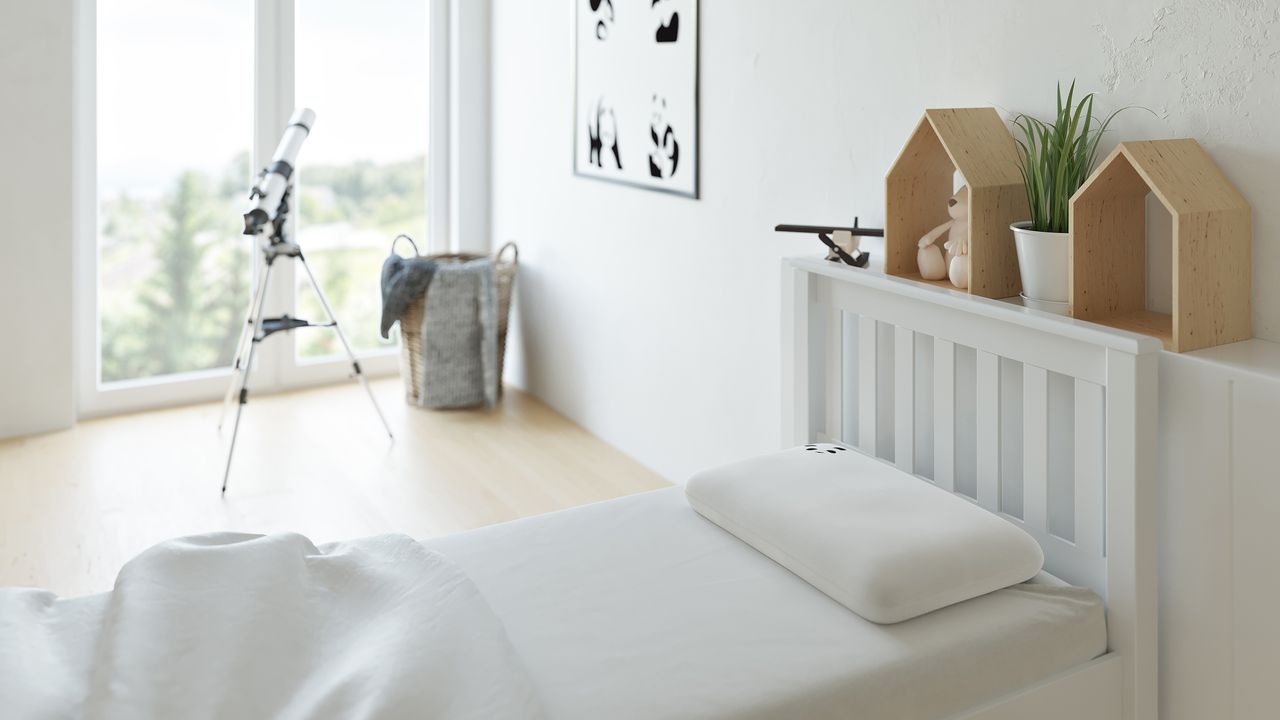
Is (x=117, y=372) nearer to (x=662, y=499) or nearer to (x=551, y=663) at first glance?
(x=662, y=499)

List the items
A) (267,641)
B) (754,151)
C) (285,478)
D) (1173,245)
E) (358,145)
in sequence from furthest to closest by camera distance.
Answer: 1. (358,145)
2. (285,478)
3. (754,151)
4. (1173,245)
5. (267,641)

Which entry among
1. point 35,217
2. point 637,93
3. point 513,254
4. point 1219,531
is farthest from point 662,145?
point 35,217

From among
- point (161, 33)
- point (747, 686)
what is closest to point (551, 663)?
point (747, 686)

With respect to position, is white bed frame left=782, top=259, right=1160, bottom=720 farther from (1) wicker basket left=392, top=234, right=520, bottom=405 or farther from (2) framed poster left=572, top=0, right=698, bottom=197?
(1) wicker basket left=392, top=234, right=520, bottom=405

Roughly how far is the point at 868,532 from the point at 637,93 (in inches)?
78.0

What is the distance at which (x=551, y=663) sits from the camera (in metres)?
1.48

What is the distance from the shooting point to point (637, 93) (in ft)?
10.9

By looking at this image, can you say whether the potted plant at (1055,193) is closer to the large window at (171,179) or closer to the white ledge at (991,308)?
the white ledge at (991,308)

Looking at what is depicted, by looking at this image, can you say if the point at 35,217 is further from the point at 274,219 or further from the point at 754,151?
the point at 754,151

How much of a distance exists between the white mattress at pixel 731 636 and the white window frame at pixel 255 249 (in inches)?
107

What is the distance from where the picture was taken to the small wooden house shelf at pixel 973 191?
6.29 ft

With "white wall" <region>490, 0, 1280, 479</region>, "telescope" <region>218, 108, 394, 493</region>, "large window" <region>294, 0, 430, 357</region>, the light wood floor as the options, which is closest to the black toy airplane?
"white wall" <region>490, 0, 1280, 479</region>

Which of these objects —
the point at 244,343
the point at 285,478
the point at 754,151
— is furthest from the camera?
the point at 244,343

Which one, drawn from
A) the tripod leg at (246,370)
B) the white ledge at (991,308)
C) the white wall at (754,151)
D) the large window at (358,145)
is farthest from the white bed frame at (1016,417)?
the large window at (358,145)
